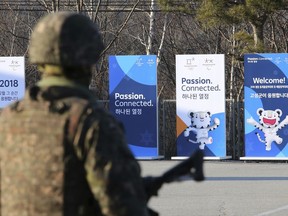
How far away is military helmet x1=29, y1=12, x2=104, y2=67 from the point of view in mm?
3611

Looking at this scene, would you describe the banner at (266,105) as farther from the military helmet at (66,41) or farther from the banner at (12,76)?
the military helmet at (66,41)

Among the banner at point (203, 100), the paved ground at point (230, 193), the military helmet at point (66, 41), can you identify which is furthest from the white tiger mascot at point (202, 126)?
the military helmet at point (66, 41)

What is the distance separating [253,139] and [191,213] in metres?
8.14

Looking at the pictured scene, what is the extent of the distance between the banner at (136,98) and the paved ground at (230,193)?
2.37ft

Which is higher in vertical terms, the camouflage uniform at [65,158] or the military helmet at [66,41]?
the military helmet at [66,41]

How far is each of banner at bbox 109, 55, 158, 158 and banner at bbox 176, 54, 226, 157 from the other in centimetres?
76

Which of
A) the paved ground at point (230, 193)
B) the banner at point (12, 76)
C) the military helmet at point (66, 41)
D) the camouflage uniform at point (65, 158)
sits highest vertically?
the banner at point (12, 76)

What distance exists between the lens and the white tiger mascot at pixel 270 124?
21.3m

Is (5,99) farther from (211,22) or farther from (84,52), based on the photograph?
(84,52)

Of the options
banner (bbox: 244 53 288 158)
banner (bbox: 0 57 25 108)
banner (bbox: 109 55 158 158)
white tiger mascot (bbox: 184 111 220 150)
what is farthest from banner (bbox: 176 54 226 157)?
banner (bbox: 0 57 25 108)

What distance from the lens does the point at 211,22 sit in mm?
28188

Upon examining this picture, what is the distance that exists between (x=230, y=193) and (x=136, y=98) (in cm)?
649

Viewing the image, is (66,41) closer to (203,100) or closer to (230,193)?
(230,193)

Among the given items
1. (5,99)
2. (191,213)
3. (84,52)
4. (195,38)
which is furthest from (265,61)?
(195,38)
